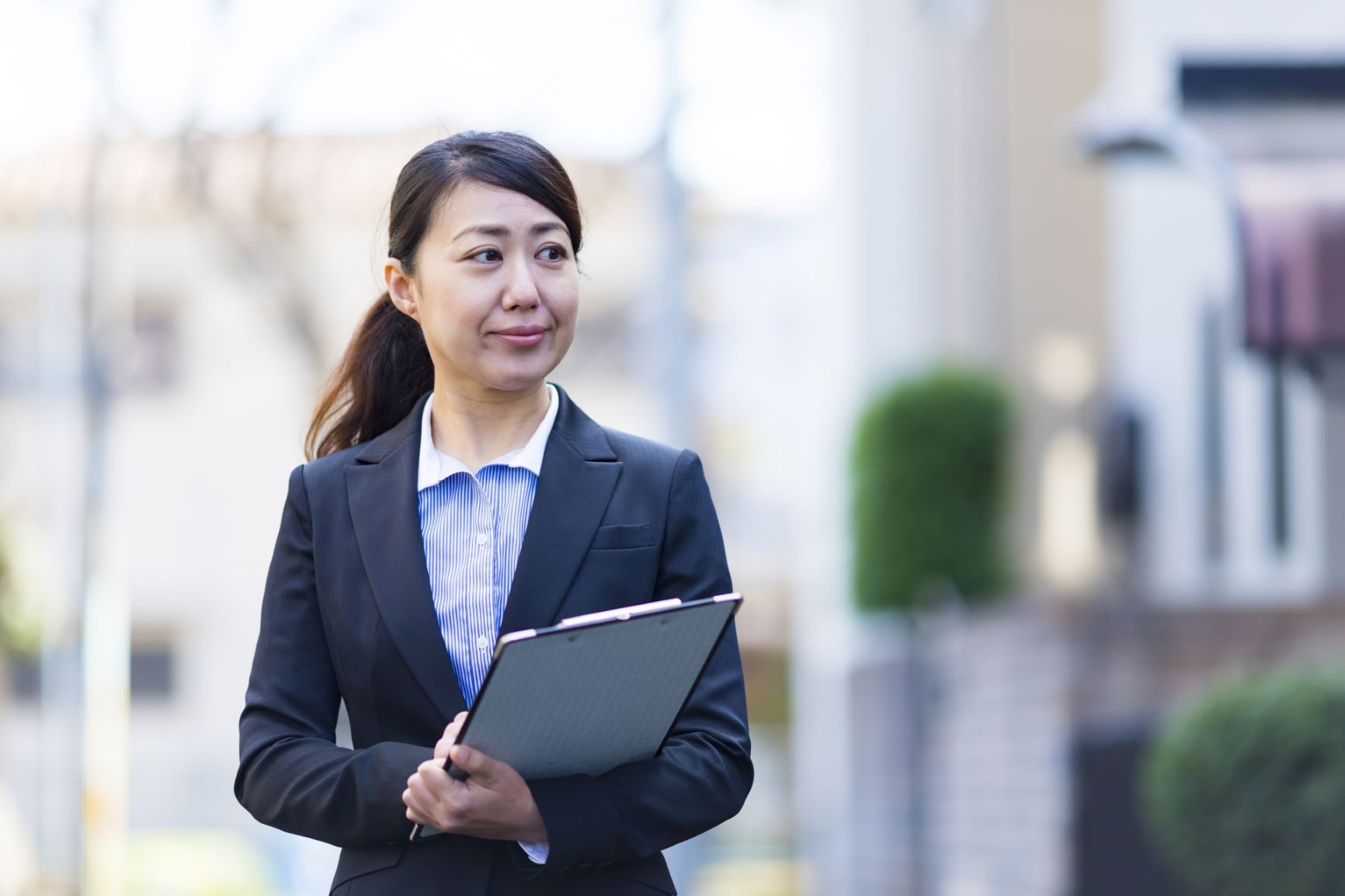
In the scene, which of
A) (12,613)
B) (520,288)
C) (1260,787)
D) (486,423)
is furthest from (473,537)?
(12,613)

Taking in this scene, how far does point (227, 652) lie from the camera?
112ft

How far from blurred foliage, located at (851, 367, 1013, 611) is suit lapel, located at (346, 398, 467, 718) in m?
10.2

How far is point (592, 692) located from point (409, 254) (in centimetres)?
53

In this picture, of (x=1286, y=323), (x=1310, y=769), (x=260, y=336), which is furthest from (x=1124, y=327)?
(x=260, y=336)

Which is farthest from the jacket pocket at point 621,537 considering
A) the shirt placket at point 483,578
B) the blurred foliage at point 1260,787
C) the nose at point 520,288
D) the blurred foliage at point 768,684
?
the blurred foliage at point 768,684

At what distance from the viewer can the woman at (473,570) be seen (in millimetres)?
2025

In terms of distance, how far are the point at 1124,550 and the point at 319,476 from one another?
11.0m

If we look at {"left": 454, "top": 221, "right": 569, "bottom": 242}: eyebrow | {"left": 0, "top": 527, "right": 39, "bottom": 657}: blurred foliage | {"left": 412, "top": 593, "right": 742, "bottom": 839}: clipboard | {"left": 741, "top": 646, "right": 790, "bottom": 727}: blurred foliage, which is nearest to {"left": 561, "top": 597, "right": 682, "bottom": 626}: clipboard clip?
{"left": 412, "top": 593, "right": 742, "bottom": 839}: clipboard

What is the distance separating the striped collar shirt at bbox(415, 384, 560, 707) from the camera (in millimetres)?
2066

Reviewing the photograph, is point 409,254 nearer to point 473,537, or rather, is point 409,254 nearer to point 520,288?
point 520,288

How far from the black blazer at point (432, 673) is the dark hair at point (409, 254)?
6.4 inches

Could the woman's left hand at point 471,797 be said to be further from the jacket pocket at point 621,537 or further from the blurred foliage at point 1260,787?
the blurred foliage at point 1260,787

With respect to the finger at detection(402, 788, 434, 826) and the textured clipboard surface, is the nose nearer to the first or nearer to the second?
the textured clipboard surface

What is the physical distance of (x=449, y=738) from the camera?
1.90 metres
